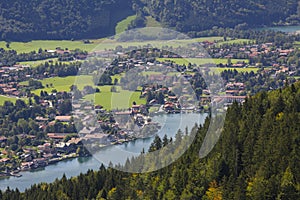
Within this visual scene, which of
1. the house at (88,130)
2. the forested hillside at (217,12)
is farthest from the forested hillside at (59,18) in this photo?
the house at (88,130)

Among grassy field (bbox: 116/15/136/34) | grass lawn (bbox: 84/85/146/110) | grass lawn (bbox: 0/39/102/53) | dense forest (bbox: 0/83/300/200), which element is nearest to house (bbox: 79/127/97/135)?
grass lawn (bbox: 84/85/146/110)

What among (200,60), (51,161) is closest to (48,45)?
(200,60)

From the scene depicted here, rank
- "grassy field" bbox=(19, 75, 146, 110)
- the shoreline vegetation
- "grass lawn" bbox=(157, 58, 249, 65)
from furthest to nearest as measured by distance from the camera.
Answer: "grass lawn" bbox=(157, 58, 249, 65)
"grassy field" bbox=(19, 75, 146, 110)
the shoreline vegetation

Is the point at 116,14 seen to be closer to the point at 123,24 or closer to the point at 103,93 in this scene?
the point at 123,24

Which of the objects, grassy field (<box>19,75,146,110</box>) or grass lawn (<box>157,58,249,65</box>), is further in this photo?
grass lawn (<box>157,58,249,65</box>)

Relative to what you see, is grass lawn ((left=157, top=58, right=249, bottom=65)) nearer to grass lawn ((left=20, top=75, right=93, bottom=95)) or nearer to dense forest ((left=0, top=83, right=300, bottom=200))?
grass lawn ((left=20, top=75, right=93, bottom=95))

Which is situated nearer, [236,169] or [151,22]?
[236,169]

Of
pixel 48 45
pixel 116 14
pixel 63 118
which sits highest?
pixel 116 14
